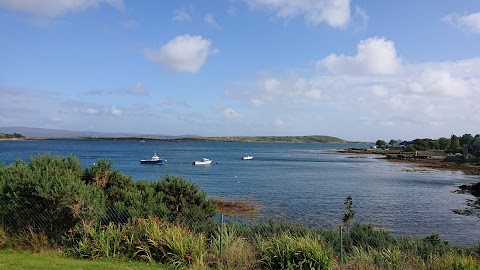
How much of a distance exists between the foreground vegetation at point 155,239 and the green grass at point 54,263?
15cm

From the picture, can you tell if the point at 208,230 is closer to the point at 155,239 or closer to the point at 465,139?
the point at 155,239

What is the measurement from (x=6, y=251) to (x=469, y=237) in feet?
84.0

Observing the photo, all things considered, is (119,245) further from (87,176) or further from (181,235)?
(87,176)

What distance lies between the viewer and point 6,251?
1062cm

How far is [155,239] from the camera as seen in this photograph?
1030cm

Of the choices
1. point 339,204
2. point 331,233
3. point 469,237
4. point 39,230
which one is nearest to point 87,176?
point 39,230

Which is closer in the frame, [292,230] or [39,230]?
[39,230]

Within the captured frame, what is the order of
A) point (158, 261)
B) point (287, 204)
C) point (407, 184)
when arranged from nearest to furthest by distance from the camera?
point (158, 261), point (287, 204), point (407, 184)

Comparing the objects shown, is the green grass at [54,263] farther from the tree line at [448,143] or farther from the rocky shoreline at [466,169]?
the tree line at [448,143]

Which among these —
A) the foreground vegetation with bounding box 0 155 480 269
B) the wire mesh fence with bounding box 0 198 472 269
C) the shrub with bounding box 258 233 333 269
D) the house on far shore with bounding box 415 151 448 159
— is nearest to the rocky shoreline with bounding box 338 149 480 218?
the house on far shore with bounding box 415 151 448 159

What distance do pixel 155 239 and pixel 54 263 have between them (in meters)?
2.27

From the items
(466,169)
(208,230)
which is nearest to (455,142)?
(466,169)

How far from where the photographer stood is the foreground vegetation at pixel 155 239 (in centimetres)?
953

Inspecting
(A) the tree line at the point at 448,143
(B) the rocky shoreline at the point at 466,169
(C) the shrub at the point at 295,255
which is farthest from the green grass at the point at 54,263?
(A) the tree line at the point at 448,143
